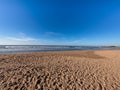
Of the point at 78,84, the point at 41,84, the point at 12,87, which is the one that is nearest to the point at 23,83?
the point at 12,87

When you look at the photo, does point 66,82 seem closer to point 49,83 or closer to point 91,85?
point 49,83

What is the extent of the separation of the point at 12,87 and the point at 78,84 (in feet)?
11.5

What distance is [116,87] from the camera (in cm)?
488

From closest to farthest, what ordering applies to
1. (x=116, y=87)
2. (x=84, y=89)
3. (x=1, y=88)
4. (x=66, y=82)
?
1. (x=1, y=88)
2. (x=84, y=89)
3. (x=116, y=87)
4. (x=66, y=82)

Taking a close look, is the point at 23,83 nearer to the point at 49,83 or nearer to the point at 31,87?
the point at 31,87

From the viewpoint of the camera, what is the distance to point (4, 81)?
194 inches

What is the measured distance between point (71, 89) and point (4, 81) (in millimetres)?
3748

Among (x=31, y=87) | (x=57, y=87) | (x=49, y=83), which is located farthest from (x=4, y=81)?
(x=57, y=87)

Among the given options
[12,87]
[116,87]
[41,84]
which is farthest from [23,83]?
[116,87]

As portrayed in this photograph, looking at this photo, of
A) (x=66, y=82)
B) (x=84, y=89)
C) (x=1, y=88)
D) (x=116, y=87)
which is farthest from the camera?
(x=66, y=82)

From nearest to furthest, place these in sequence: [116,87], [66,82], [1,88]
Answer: [1,88] → [116,87] → [66,82]

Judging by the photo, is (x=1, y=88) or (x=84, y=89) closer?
(x=1, y=88)

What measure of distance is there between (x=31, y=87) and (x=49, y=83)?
1.00m

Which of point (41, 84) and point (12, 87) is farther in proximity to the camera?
point (41, 84)
